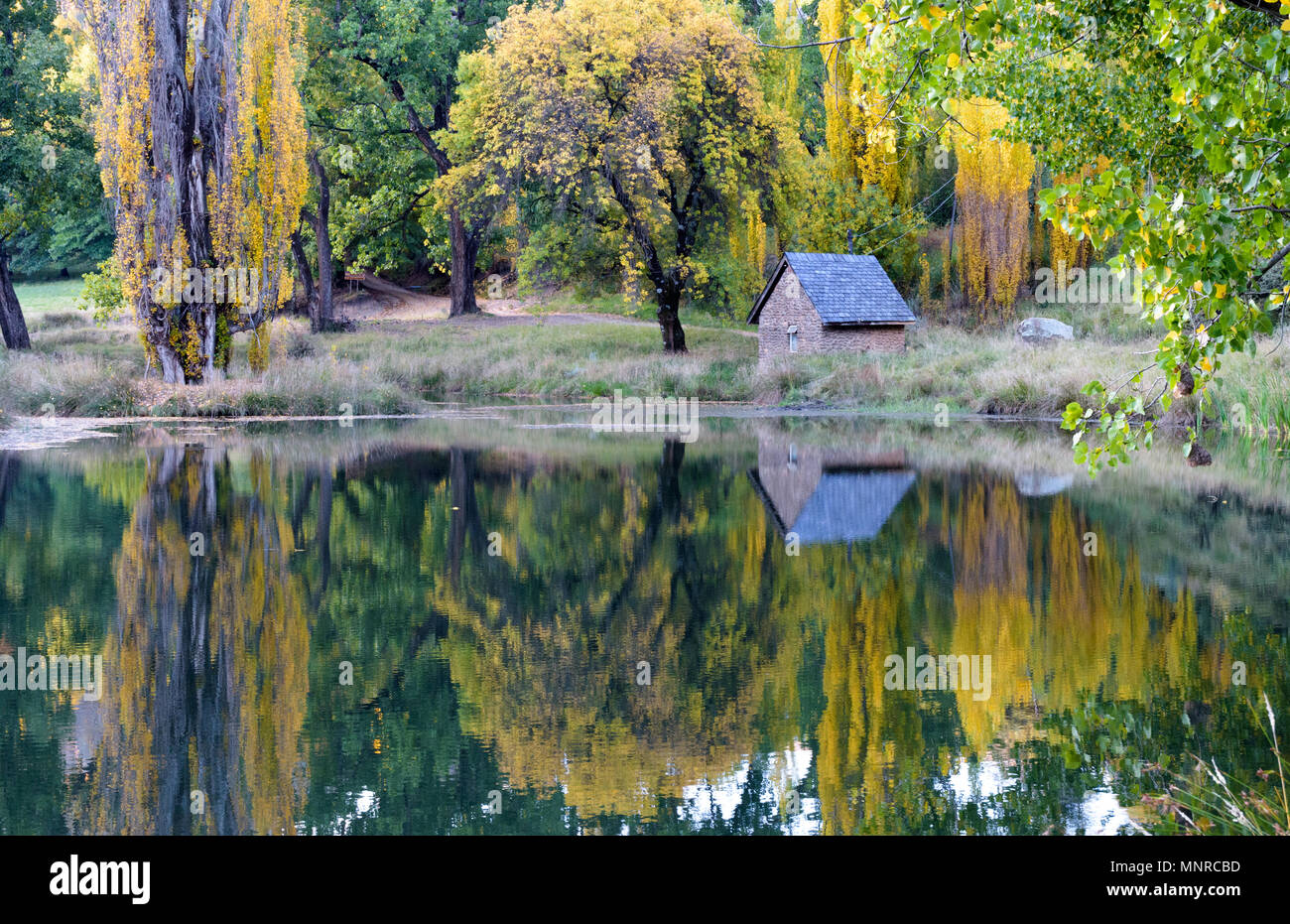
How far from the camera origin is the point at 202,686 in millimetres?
7621

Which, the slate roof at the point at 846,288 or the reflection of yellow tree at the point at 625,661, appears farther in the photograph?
the slate roof at the point at 846,288

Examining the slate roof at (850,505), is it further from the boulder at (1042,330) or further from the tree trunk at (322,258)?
the tree trunk at (322,258)

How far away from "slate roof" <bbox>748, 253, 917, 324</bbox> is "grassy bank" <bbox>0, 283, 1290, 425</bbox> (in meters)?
1.77

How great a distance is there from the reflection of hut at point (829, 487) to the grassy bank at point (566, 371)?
7.28 metres

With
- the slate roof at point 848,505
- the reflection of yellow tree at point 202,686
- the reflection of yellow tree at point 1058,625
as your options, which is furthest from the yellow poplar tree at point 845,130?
the reflection of yellow tree at point 202,686

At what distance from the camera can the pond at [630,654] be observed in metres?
5.83

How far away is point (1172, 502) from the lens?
15.6m

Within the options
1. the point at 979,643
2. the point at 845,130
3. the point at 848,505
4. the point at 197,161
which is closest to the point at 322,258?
the point at 197,161

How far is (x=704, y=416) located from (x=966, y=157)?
1631 centimetres

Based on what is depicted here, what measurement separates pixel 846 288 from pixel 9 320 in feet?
84.2

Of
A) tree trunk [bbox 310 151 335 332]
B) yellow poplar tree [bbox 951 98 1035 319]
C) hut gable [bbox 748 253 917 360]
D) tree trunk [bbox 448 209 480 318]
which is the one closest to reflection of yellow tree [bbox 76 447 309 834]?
hut gable [bbox 748 253 917 360]

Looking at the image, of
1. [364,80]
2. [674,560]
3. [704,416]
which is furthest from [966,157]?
[674,560]
